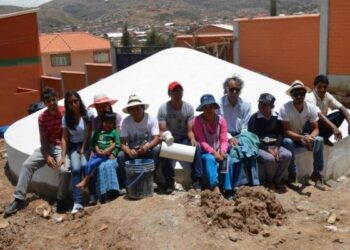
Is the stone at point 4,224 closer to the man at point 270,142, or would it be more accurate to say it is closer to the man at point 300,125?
the man at point 270,142

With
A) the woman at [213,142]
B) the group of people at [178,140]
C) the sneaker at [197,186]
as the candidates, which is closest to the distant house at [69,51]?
the group of people at [178,140]

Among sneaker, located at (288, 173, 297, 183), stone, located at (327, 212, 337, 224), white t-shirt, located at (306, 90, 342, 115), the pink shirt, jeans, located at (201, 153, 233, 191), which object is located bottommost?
stone, located at (327, 212, 337, 224)

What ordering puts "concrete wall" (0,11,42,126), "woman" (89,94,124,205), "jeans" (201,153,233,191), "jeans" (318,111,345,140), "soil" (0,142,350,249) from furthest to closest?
1. "concrete wall" (0,11,42,126)
2. "jeans" (318,111,345,140)
3. "woman" (89,94,124,205)
4. "jeans" (201,153,233,191)
5. "soil" (0,142,350,249)

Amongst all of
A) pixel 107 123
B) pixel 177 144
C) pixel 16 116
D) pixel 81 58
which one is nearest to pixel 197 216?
pixel 177 144

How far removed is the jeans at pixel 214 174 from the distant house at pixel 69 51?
36.3m

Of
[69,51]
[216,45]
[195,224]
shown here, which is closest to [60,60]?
[69,51]

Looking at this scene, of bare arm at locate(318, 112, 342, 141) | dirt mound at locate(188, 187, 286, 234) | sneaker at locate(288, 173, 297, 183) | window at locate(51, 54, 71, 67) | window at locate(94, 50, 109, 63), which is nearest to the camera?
dirt mound at locate(188, 187, 286, 234)

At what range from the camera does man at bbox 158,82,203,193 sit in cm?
496

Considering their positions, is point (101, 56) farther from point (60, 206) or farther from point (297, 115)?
point (297, 115)

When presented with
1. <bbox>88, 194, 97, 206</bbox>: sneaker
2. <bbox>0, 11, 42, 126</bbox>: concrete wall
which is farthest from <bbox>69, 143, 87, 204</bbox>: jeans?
<bbox>0, 11, 42, 126</bbox>: concrete wall

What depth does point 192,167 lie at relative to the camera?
4.94 meters

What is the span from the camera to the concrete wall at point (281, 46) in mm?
12641

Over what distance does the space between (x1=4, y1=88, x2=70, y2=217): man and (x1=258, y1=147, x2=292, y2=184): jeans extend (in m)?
2.08

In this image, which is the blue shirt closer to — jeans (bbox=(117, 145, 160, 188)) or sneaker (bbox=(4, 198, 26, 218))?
jeans (bbox=(117, 145, 160, 188))
